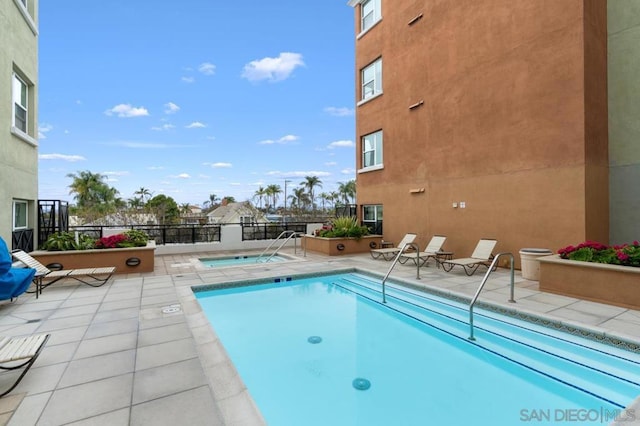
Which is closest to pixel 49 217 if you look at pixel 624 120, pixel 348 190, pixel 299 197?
pixel 624 120

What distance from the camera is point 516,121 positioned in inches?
320

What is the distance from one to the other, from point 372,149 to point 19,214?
1165cm

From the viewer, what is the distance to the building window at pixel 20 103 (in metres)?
8.05

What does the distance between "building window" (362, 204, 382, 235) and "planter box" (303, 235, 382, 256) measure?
0.71 m

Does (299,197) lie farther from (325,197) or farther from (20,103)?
(20,103)

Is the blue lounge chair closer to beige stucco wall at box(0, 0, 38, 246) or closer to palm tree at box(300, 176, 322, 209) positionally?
beige stucco wall at box(0, 0, 38, 246)

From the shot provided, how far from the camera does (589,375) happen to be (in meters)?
3.62

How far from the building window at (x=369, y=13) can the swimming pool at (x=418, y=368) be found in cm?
1200

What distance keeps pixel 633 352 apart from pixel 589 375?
73cm

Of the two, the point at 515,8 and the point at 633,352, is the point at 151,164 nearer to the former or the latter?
the point at 515,8

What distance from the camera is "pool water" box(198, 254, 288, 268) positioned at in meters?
11.2

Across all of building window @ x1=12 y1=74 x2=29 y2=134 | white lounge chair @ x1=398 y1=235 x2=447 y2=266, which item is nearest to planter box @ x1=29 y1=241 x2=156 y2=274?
building window @ x1=12 y1=74 x2=29 y2=134

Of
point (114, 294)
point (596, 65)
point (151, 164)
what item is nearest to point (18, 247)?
point (114, 294)

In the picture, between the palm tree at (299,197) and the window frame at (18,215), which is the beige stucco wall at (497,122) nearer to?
the window frame at (18,215)
